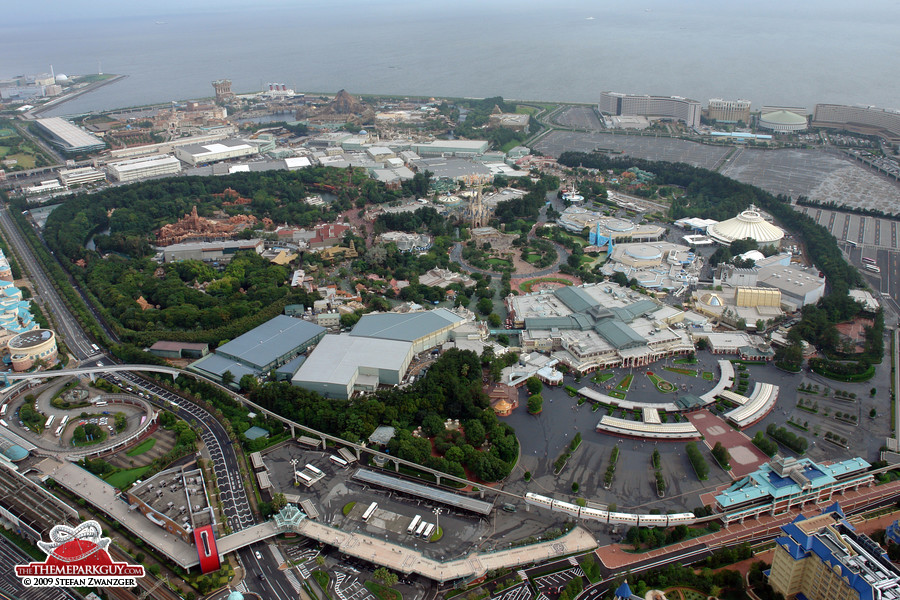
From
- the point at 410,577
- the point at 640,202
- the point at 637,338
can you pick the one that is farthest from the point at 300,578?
the point at 640,202

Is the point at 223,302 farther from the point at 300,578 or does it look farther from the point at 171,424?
the point at 300,578

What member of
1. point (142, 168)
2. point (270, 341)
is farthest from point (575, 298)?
point (142, 168)

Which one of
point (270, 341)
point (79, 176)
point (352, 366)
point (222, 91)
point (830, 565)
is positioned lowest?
point (830, 565)

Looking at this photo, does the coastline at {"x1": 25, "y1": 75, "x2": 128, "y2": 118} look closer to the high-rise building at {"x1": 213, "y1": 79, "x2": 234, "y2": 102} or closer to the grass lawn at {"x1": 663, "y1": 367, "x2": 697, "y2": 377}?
the high-rise building at {"x1": 213, "y1": 79, "x2": 234, "y2": 102}

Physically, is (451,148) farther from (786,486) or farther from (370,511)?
(786,486)

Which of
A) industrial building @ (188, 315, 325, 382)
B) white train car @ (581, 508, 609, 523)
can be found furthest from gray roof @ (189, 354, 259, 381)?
white train car @ (581, 508, 609, 523)
